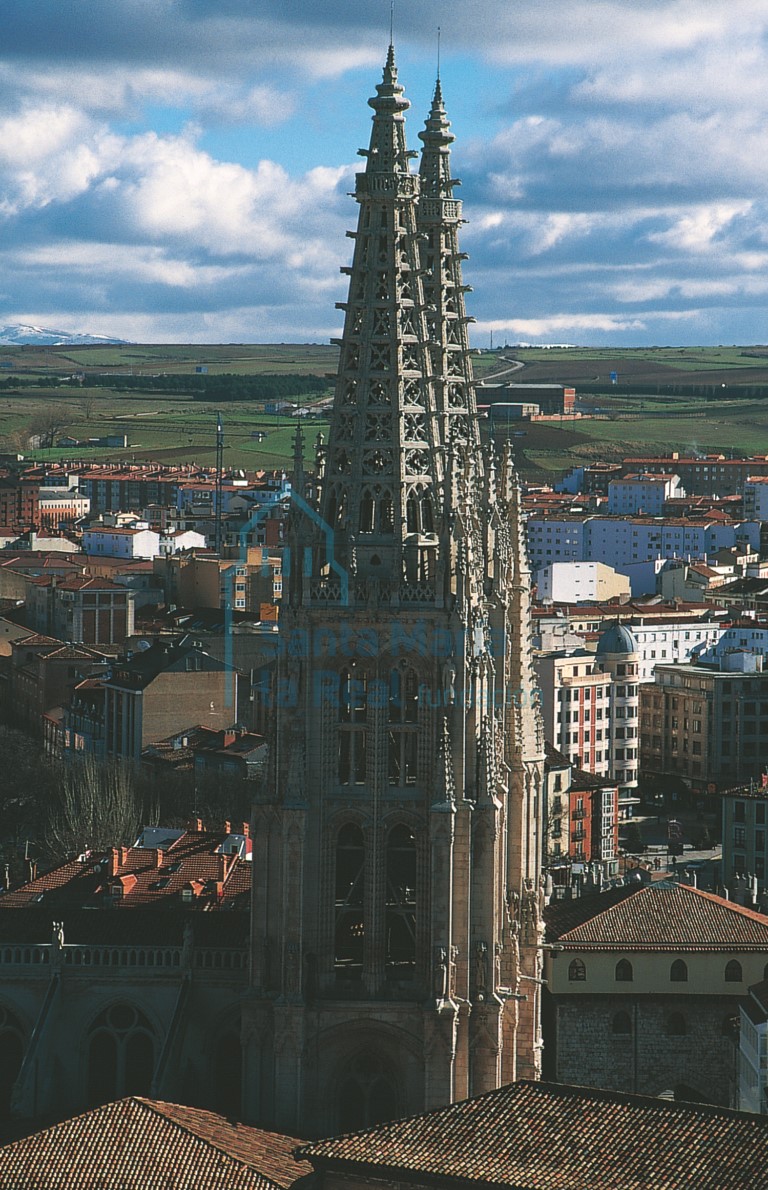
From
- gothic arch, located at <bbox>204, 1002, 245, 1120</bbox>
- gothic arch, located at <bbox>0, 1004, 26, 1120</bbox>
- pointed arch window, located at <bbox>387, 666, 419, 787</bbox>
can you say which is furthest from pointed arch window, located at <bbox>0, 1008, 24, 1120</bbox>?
pointed arch window, located at <bbox>387, 666, 419, 787</bbox>

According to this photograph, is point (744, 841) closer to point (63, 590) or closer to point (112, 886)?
point (112, 886)

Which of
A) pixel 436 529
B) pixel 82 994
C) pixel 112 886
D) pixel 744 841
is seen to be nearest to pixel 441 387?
pixel 436 529

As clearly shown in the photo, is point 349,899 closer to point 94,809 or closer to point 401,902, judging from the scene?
point 401,902

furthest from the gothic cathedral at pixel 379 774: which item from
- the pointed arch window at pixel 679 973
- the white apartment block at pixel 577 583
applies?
the white apartment block at pixel 577 583

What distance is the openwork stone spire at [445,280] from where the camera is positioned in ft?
168

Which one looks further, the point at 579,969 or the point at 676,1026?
the point at 579,969

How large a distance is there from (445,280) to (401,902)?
1320cm

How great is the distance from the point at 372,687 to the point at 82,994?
25.3 ft

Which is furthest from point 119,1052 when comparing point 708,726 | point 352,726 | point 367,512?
point 708,726

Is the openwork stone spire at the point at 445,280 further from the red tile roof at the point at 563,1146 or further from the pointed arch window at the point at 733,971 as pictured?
the pointed arch window at the point at 733,971

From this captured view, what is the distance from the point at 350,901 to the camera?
1811 inches

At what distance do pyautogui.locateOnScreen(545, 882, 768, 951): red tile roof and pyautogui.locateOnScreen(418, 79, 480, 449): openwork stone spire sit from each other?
634 inches

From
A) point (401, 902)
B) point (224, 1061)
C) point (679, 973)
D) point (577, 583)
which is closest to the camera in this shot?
point (401, 902)

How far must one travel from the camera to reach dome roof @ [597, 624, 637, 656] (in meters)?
136
